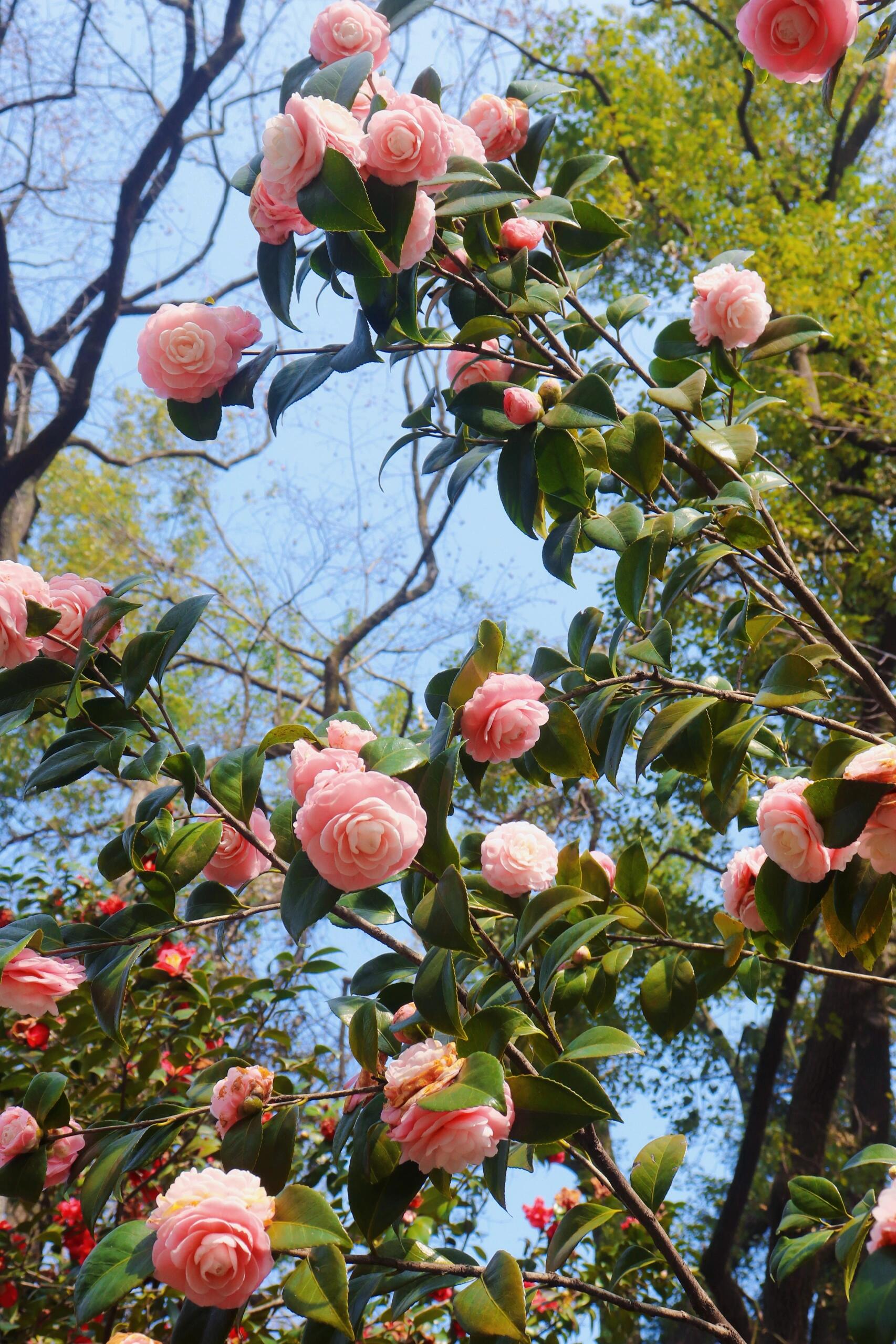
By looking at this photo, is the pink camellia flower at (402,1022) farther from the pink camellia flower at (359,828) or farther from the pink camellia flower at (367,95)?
the pink camellia flower at (367,95)

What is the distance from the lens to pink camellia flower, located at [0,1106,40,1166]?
0.95 metres

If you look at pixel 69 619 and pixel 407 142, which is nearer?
pixel 407 142

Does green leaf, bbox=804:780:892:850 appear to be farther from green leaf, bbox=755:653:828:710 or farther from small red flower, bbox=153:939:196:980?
small red flower, bbox=153:939:196:980

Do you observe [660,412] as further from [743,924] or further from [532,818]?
[532,818]

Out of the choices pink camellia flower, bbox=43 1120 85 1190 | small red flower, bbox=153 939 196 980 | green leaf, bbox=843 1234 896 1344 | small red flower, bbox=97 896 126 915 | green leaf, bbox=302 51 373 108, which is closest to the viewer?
green leaf, bbox=843 1234 896 1344

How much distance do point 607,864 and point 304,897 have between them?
526 millimetres

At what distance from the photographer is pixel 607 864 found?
1163 mm

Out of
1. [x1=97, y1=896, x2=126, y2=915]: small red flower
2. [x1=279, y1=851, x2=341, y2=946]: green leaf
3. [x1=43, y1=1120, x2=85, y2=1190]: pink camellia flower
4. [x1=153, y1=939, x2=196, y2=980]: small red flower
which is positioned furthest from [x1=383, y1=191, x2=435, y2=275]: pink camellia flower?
[x1=97, y1=896, x2=126, y2=915]: small red flower

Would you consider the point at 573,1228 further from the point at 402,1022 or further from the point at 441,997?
the point at 441,997

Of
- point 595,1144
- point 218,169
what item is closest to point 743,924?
point 595,1144

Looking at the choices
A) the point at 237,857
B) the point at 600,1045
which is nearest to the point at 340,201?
the point at 237,857

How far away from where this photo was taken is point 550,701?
3.16 ft

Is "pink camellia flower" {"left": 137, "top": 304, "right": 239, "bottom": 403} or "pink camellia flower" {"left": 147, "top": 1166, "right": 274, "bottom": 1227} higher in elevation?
"pink camellia flower" {"left": 137, "top": 304, "right": 239, "bottom": 403}

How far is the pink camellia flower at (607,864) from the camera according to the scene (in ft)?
3.77
